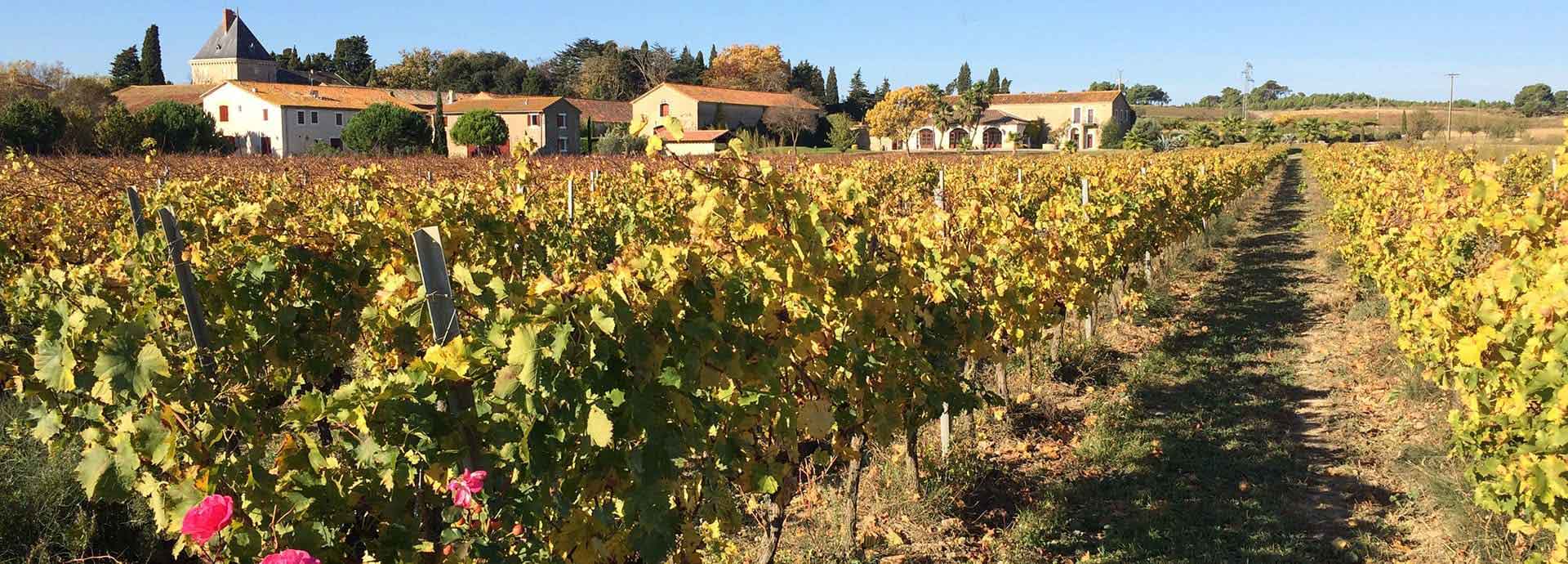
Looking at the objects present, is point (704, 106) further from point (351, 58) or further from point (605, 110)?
point (351, 58)

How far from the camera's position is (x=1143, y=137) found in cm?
6525

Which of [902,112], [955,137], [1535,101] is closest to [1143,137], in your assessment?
[955,137]

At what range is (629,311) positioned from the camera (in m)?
2.30

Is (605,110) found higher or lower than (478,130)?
higher

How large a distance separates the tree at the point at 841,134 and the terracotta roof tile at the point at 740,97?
485 centimetres

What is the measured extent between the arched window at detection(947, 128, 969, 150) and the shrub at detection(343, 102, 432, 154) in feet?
122

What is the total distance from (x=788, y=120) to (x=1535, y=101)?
101 metres

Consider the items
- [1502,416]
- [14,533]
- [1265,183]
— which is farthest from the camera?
[1265,183]

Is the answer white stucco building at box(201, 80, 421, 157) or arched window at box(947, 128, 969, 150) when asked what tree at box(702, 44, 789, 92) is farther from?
white stucco building at box(201, 80, 421, 157)

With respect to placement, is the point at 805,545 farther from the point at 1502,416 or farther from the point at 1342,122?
the point at 1342,122

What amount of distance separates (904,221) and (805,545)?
160 centimetres

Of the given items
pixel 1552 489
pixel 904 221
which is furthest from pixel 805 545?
pixel 1552 489

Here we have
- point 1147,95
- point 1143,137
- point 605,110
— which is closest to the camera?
point 605,110

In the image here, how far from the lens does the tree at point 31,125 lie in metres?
31.9
